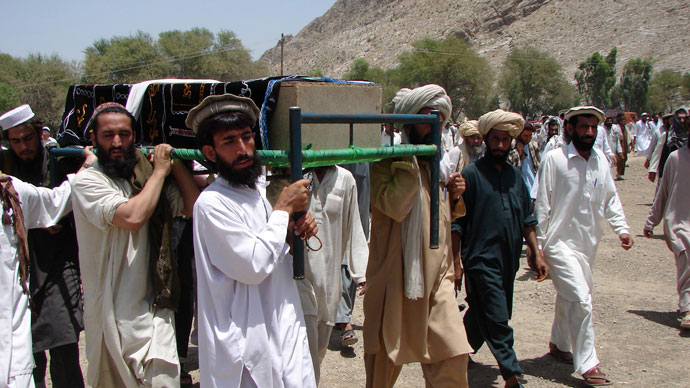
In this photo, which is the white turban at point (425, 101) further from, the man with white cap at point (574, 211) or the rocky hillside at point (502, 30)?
the rocky hillside at point (502, 30)

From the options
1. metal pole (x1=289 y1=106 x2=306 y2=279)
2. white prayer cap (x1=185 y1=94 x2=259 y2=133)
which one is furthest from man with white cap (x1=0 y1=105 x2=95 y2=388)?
metal pole (x1=289 y1=106 x2=306 y2=279)

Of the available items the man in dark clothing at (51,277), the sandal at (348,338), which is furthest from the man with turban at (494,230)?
the man in dark clothing at (51,277)

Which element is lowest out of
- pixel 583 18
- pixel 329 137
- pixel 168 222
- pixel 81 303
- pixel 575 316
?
pixel 575 316

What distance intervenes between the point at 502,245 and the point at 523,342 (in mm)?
1588

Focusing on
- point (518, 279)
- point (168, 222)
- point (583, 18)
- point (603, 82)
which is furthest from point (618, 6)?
point (168, 222)

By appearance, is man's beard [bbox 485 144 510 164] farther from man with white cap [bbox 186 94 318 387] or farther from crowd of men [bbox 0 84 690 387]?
man with white cap [bbox 186 94 318 387]

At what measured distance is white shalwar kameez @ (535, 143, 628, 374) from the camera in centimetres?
450

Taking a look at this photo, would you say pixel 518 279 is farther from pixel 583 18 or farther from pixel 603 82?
pixel 583 18

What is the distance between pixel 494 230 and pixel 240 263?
7.45 feet

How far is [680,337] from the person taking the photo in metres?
5.38

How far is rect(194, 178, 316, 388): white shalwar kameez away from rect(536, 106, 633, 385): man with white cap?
2.73 meters

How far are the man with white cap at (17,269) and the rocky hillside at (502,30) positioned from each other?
6609 centimetres

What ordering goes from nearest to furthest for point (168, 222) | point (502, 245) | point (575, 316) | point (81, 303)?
point (168, 222) → point (81, 303) → point (502, 245) → point (575, 316)

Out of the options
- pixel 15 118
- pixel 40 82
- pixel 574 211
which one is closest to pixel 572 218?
pixel 574 211
